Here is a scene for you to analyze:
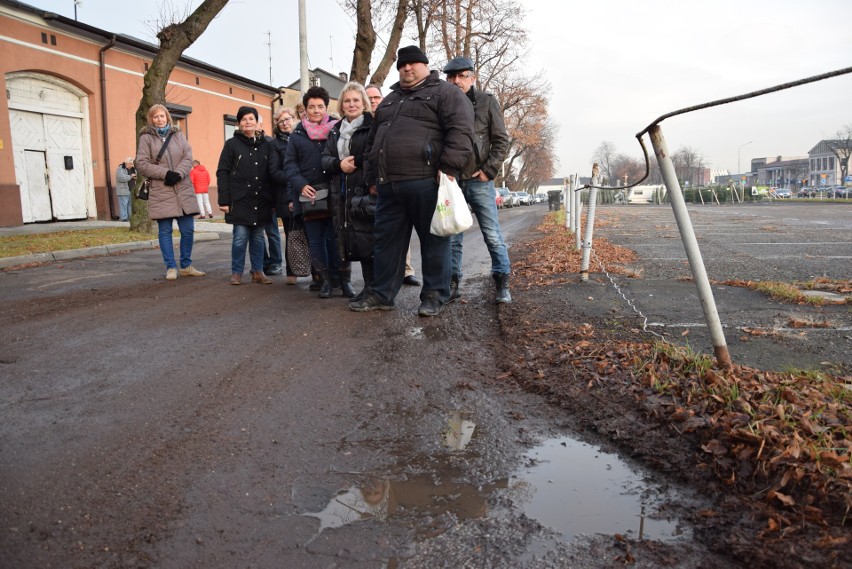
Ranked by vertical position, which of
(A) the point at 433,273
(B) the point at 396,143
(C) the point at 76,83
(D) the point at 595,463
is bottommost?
(D) the point at 595,463

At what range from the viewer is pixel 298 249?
7312mm

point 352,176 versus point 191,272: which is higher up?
point 352,176

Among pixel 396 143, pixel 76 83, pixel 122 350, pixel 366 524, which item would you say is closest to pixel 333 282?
pixel 396 143

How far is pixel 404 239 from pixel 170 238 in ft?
11.4

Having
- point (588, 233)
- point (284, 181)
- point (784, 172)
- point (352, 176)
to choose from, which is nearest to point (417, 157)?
point (352, 176)

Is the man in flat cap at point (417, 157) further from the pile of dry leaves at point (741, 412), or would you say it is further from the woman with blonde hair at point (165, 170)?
the woman with blonde hair at point (165, 170)

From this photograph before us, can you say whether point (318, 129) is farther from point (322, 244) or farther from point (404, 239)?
point (404, 239)

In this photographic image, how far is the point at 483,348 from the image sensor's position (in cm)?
473

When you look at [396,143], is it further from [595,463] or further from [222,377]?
[595,463]

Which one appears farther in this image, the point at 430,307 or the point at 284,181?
the point at 284,181

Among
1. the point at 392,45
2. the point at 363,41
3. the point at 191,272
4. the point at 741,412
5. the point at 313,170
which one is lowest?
the point at 741,412

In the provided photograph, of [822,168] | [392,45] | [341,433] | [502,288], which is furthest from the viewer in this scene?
[822,168]

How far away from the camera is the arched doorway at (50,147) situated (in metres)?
18.5

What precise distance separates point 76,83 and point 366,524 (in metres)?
21.7
